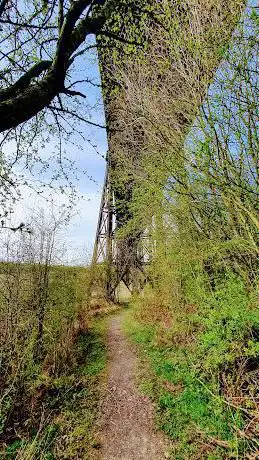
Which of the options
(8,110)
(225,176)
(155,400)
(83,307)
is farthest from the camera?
(83,307)

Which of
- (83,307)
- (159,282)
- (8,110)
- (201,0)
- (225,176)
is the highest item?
(201,0)

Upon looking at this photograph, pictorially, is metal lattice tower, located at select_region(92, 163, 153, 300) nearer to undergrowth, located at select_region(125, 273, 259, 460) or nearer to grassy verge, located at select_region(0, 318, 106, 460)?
grassy verge, located at select_region(0, 318, 106, 460)

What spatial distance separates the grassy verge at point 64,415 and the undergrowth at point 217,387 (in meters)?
1.05

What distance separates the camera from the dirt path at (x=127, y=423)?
13.8 ft

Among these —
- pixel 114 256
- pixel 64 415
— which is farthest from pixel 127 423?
pixel 114 256

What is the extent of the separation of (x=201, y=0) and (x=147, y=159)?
281cm

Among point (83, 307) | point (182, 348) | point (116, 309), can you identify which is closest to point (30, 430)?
point (182, 348)

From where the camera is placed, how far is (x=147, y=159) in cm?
672

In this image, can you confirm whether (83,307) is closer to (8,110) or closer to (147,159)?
(147,159)

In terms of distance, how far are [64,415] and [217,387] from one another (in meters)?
2.43

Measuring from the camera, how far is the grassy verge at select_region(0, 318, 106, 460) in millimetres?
4191

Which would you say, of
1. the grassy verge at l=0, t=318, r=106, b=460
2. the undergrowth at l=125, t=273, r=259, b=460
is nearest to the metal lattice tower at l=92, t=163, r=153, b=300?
the grassy verge at l=0, t=318, r=106, b=460

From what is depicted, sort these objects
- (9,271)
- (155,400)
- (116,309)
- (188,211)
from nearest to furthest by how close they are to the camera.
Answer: (155,400) < (9,271) < (188,211) < (116,309)

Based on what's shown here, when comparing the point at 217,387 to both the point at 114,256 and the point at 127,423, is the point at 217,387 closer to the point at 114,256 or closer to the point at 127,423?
the point at 127,423
